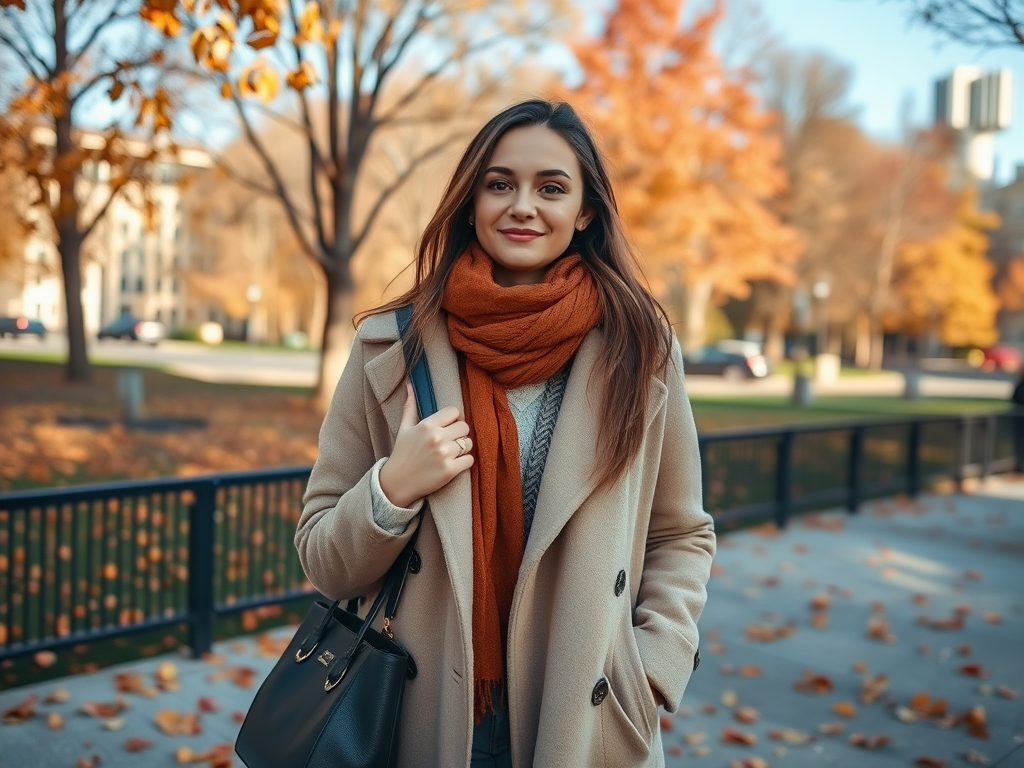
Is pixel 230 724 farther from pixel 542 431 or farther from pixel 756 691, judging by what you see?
pixel 542 431

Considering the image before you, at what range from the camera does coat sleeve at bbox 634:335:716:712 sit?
73.3 inches

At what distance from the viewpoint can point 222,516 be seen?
729 cm

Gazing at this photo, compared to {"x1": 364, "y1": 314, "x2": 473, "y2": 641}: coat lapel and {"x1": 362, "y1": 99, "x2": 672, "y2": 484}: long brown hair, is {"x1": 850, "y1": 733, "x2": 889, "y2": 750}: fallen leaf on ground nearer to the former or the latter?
{"x1": 362, "y1": 99, "x2": 672, "y2": 484}: long brown hair

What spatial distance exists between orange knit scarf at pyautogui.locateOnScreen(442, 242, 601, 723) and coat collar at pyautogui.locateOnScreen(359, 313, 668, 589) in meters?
0.03

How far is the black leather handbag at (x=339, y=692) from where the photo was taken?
160 cm

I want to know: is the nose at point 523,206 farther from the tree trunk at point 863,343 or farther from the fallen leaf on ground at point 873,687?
the tree trunk at point 863,343

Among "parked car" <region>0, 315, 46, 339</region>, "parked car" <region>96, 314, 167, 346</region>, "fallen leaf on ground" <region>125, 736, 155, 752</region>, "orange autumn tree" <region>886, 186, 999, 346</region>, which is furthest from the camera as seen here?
"orange autumn tree" <region>886, 186, 999, 346</region>

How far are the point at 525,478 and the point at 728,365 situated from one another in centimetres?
3336

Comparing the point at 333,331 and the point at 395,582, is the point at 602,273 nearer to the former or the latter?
the point at 395,582

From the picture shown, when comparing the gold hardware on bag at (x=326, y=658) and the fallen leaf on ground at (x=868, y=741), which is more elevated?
the gold hardware on bag at (x=326, y=658)

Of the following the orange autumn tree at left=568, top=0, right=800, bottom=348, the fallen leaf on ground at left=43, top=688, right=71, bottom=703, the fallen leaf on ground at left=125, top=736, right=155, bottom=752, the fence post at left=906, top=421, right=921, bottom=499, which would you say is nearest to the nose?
the fallen leaf on ground at left=125, top=736, right=155, bottom=752

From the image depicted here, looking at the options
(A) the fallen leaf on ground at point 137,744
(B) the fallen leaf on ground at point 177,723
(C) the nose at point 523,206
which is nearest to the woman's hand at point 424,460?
(C) the nose at point 523,206

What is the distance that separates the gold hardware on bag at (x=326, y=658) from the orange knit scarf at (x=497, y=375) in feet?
0.88

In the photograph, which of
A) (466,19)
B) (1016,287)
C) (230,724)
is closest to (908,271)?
(1016,287)
